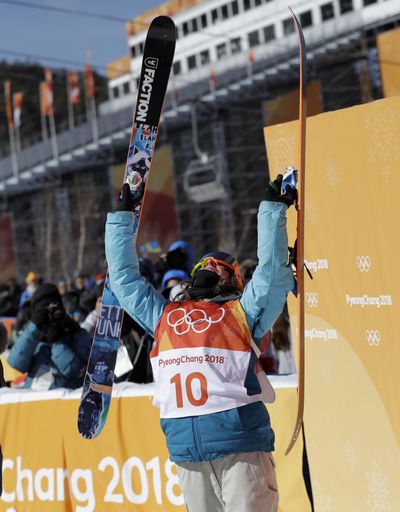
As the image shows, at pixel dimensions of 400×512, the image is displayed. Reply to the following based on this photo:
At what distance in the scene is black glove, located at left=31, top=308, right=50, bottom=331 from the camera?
7.07m

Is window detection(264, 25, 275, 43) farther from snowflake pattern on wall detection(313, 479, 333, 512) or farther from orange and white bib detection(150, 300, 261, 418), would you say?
orange and white bib detection(150, 300, 261, 418)

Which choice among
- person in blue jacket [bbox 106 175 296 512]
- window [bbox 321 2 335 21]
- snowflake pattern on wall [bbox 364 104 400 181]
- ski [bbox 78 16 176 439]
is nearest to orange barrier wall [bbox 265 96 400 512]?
snowflake pattern on wall [bbox 364 104 400 181]

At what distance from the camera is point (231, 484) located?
4066 millimetres

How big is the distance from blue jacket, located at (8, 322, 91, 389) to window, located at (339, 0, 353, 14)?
4089cm

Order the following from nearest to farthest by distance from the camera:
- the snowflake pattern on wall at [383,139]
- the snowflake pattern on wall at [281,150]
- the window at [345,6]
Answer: the snowflake pattern on wall at [383,139]
the snowflake pattern on wall at [281,150]
the window at [345,6]

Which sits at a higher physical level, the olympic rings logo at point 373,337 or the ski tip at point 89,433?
the olympic rings logo at point 373,337

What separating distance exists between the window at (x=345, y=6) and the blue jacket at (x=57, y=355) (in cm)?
4089

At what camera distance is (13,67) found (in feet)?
309

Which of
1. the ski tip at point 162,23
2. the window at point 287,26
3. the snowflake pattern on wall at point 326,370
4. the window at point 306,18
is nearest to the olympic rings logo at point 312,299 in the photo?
the snowflake pattern on wall at point 326,370

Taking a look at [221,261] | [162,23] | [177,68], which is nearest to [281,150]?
[162,23]

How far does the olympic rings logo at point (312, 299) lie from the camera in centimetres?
557

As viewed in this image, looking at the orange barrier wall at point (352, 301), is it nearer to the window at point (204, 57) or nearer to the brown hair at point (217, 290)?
the brown hair at point (217, 290)

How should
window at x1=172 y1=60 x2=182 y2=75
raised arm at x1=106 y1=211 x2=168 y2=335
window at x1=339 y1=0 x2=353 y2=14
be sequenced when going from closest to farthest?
1. raised arm at x1=106 y1=211 x2=168 y2=335
2. window at x1=339 y1=0 x2=353 y2=14
3. window at x1=172 y1=60 x2=182 y2=75

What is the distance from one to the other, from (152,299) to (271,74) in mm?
40182
